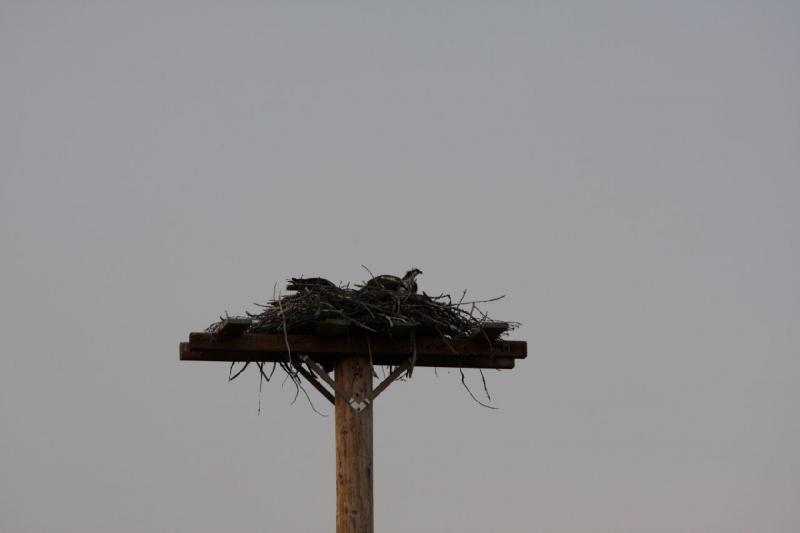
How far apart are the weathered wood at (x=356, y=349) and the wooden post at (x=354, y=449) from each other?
0.15m

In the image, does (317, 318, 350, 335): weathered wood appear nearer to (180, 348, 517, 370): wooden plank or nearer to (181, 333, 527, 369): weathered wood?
(181, 333, 527, 369): weathered wood

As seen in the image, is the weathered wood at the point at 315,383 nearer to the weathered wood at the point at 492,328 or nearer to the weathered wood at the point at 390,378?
the weathered wood at the point at 390,378

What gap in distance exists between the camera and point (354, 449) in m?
10.9

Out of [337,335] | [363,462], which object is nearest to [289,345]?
[337,335]

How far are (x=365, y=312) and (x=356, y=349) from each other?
0.95ft

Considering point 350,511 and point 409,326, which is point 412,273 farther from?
point 350,511

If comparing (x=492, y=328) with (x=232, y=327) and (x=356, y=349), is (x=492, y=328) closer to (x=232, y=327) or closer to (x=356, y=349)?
(x=356, y=349)

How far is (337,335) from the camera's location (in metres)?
11.0

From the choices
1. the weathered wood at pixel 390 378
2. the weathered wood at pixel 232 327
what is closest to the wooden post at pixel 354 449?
the weathered wood at pixel 390 378

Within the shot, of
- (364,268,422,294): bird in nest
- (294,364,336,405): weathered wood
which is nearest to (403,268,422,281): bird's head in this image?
(364,268,422,294): bird in nest

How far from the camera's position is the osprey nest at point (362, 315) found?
10.8 meters

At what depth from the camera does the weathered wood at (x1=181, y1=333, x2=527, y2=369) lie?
35.5 ft

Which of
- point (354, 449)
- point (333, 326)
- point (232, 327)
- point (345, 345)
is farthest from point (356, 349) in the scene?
point (232, 327)

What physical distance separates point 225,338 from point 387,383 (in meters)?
1.30
